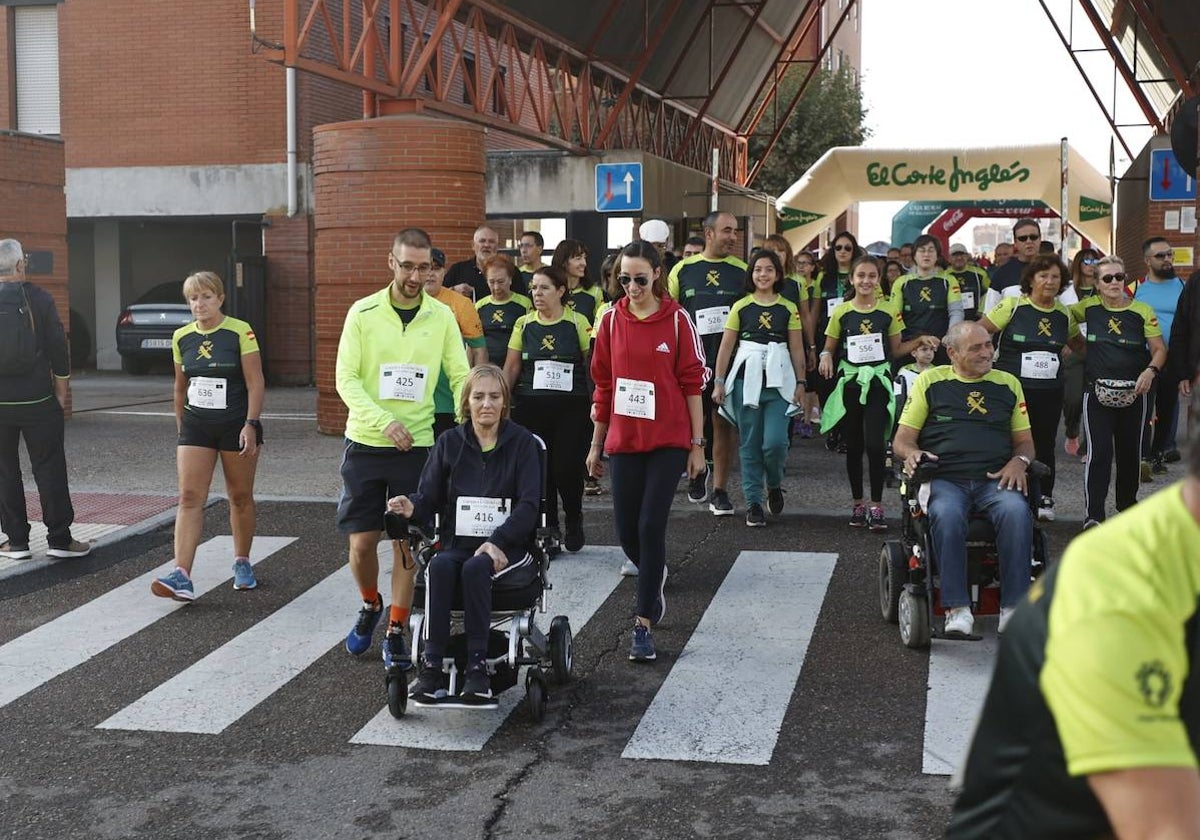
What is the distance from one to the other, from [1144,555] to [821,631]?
566 cm

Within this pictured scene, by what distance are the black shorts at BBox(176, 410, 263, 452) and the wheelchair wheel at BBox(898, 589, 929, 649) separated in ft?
11.7

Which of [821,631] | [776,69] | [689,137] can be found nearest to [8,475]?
[821,631]

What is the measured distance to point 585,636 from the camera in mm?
7637

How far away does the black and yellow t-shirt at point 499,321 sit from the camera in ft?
33.4

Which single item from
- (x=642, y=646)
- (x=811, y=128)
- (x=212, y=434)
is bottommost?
(x=642, y=646)

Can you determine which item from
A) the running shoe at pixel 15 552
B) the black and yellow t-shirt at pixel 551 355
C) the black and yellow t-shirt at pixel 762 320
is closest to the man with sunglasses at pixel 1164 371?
the black and yellow t-shirt at pixel 762 320

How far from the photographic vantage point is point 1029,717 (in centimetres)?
217

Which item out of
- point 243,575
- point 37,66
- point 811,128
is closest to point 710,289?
point 243,575

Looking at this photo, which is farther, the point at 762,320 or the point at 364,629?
the point at 762,320

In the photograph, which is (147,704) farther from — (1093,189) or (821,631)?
(1093,189)

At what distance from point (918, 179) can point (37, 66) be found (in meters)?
15.9

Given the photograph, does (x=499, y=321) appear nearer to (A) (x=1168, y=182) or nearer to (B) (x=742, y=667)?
(B) (x=742, y=667)

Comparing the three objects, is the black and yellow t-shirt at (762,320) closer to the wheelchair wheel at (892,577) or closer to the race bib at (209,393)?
the wheelchair wheel at (892,577)

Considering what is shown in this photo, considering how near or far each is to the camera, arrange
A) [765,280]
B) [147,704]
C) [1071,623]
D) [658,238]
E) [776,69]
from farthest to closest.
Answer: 1. [776,69]
2. [658,238]
3. [765,280]
4. [147,704]
5. [1071,623]
